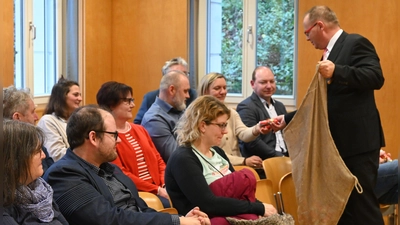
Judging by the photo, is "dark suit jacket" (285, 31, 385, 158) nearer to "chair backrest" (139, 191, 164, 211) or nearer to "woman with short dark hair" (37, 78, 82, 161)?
"chair backrest" (139, 191, 164, 211)

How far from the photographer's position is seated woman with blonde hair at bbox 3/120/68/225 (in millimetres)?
1611

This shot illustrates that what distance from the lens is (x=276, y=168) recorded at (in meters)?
3.59

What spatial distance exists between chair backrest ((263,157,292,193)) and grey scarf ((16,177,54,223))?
1.90m

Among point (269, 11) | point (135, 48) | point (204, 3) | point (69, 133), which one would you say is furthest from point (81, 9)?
point (69, 133)

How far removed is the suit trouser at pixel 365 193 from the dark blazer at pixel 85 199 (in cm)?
151

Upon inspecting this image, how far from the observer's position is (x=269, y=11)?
586 cm

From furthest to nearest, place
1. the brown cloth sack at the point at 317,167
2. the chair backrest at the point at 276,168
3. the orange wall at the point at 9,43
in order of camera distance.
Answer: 1. the orange wall at the point at 9,43
2. the chair backrest at the point at 276,168
3. the brown cloth sack at the point at 317,167

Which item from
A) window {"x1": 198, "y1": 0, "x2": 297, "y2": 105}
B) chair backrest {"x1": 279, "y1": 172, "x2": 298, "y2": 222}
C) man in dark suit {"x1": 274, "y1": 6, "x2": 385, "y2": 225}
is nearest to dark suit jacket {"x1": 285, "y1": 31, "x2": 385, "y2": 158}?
man in dark suit {"x1": 274, "y1": 6, "x2": 385, "y2": 225}

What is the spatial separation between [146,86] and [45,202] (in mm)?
4344

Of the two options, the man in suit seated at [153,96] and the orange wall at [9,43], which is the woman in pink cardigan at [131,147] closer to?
the man in suit seated at [153,96]

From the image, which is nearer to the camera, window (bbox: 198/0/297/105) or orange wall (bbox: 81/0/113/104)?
orange wall (bbox: 81/0/113/104)

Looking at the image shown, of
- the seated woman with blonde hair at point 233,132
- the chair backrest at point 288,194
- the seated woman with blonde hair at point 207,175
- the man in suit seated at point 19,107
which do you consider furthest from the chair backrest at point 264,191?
the man in suit seated at point 19,107

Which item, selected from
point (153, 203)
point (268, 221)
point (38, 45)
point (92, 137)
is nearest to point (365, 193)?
point (268, 221)

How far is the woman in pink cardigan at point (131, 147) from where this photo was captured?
133 inches
